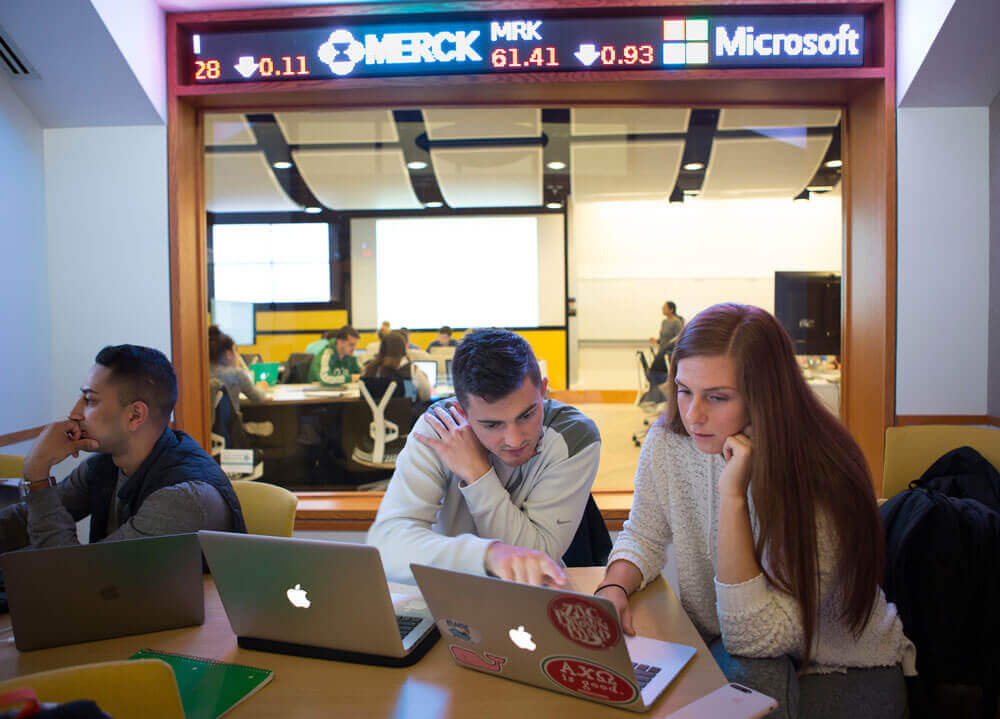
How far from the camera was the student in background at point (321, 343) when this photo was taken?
12.5ft

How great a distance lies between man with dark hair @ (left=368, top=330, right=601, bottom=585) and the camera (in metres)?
1.64

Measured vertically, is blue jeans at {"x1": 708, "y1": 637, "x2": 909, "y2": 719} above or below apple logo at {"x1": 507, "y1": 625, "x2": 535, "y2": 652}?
below

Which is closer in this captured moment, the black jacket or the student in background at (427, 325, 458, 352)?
the black jacket

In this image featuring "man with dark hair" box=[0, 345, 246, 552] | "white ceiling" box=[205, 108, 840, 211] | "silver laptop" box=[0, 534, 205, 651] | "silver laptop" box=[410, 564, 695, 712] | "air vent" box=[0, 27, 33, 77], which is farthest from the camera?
"white ceiling" box=[205, 108, 840, 211]

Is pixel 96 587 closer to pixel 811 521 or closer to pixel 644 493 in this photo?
pixel 644 493

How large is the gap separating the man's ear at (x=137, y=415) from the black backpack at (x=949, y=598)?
1.96m

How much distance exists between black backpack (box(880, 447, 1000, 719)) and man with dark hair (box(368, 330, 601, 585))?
0.80 meters

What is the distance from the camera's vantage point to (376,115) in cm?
362

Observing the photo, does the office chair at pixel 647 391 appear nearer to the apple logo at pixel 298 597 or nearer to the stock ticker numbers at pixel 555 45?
the stock ticker numbers at pixel 555 45

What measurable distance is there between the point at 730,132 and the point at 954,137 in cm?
97

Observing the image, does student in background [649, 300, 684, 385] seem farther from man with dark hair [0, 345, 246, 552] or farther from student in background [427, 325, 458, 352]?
man with dark hair [0, 345, 246, 552]

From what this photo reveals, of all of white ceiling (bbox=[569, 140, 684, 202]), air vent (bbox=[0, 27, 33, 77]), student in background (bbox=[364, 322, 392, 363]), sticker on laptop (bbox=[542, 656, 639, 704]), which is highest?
air vent (bbox=[0, 27, 33, 77])

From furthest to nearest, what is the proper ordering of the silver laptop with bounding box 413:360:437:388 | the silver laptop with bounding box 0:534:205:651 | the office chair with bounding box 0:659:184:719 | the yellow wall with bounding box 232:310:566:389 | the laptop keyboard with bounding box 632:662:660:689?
the silver laptop with bounding box 413:360:437:388
the yellow wall with bounding box 232:310:566:389
the silver laptop with bounding box 0:534:205:651
the laptop keyboard with bounding box 632:662:660:689
the office chair with bounding box 0:659:184:719

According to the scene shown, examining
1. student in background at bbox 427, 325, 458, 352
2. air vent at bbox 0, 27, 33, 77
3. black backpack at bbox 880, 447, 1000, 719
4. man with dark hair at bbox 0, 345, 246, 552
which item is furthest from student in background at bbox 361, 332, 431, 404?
black backpack at bbox 880, 447, 1000, 719
